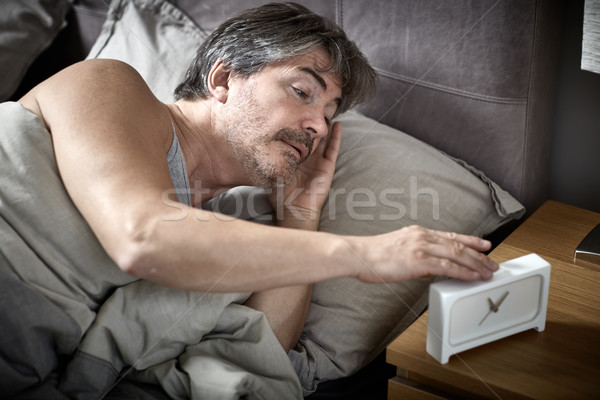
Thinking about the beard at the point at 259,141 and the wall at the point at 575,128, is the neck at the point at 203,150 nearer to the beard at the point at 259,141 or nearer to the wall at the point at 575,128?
the beard at the point at 259,141

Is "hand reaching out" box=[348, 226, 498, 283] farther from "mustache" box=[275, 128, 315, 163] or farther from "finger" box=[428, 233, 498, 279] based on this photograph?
"mustache" box=[275, 128, 315, 163]

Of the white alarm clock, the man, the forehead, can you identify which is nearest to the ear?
the man

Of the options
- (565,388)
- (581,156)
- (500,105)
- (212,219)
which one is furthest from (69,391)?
(581,156)

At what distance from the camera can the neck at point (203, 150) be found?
1.17 m

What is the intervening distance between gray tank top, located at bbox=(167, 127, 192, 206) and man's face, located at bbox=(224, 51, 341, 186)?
0.12 meters

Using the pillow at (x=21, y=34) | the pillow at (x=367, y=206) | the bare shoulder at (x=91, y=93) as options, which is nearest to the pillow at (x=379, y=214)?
the pillow at (x=367, y=206)

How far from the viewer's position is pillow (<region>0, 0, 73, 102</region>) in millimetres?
1539

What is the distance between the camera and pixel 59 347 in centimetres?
85

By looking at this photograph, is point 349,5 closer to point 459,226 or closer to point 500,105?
point 500,105

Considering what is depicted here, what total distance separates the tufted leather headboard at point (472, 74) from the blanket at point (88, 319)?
2.16 feet

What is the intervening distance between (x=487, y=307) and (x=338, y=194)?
491 millimetres

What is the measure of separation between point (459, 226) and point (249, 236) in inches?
22.8

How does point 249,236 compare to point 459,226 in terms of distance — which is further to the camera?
point 459,226

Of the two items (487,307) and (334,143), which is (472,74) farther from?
(487,307)
